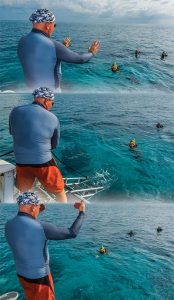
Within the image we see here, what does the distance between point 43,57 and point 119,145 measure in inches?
118

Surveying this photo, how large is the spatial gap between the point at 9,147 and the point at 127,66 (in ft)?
5.21

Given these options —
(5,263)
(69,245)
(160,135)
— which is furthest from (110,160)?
(69,245)

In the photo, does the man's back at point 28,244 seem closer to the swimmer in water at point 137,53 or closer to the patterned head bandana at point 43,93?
the patterned head bandana at point 43,93

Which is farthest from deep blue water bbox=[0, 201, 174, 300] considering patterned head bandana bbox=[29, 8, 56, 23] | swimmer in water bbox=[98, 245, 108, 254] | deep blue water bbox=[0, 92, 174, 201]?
patterned head bandana bbox=[29, 8, 56, 23]

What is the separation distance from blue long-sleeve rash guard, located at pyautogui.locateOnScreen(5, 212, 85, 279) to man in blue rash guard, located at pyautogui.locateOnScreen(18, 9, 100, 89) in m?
1.02

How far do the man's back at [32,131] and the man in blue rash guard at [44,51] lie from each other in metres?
0.34

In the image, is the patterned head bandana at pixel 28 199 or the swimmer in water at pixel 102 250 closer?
the patterned head bandana at pixel 28 199

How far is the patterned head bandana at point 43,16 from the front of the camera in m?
2.67

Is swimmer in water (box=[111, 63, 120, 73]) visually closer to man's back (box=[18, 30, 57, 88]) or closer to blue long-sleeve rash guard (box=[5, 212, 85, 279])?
man's back (box=[18, 30, 57, 88])

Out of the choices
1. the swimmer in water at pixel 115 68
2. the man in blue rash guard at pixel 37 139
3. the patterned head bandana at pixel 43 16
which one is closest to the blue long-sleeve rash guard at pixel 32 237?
the man in blue rash guard at pixel 37 139

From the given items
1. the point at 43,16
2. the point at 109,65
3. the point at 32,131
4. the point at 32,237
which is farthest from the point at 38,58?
the point at 109,65

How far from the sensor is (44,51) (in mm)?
2832

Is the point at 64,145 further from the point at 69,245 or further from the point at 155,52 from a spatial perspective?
the point at 69,245

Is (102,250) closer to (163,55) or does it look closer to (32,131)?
(163,55)
